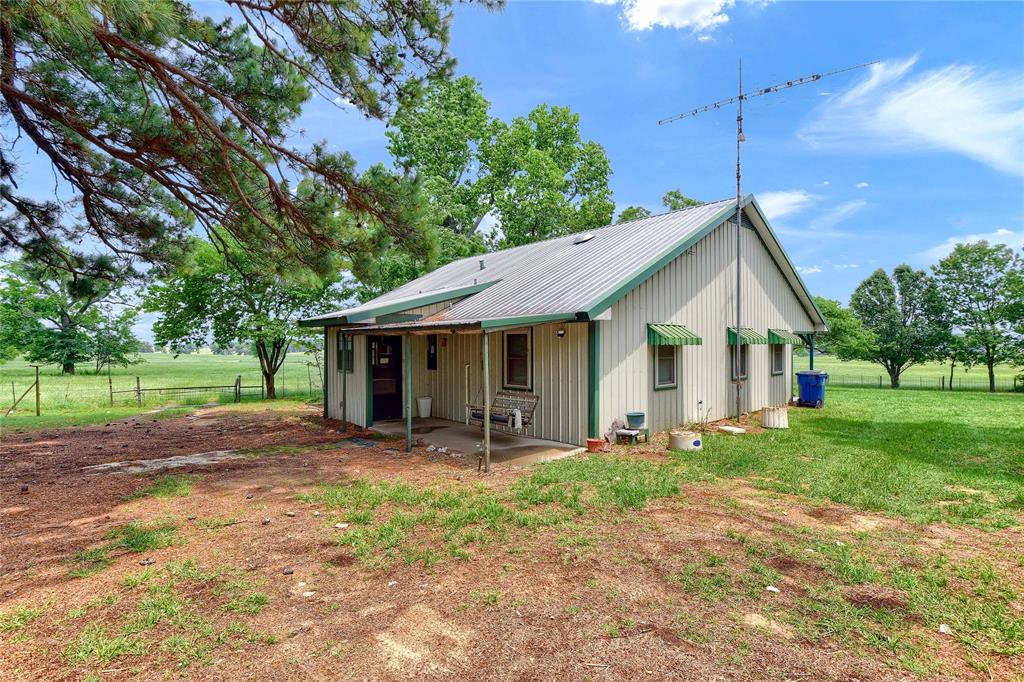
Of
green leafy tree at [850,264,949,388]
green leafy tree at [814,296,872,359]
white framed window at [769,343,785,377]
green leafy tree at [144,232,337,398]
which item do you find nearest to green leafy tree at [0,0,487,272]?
green leafy tree at [144,232,337,398]

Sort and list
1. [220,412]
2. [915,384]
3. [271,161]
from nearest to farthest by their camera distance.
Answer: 1. [271,161]
2. [220,412]
3. [915,384]

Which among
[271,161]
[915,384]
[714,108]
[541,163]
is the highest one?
[541,163]

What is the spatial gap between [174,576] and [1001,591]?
636cm

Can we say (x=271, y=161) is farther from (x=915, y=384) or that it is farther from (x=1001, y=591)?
(x=915, y=384)

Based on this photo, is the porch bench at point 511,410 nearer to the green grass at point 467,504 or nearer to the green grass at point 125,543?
the green grass at point 467,504

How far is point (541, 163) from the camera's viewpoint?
26.5 m

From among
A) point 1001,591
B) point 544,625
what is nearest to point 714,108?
point 1001,591

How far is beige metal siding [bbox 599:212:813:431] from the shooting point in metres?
9.22

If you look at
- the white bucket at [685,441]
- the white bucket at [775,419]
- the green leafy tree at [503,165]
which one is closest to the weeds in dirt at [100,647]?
the white bucket at [685,441]

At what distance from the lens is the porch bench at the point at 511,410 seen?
8.86 meters

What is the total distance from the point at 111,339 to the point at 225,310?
17.4 meters

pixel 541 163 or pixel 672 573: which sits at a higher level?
pixel 541 163

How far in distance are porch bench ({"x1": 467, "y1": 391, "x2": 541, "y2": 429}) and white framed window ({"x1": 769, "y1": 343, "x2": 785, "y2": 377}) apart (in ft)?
27.7

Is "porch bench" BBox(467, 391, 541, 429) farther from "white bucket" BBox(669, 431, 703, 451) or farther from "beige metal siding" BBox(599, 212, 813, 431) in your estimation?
"white bucket" BBox(669, 431, 703, 451)
